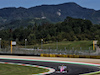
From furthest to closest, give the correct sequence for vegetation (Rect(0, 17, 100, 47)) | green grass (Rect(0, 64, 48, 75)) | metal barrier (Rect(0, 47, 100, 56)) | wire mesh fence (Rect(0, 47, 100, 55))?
1. vegetation (Rect(0, 17, 100, 47))
2. metal barrier (Rect(0, 47, 100, 56))
3. wire mesh fence (Rect(0, 47, 100, 55))
4. green grass (Rect(0, 64, 48, 75))

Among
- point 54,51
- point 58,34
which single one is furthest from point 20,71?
point 58,34

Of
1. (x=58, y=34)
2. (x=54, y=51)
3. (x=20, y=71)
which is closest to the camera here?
(x=20, y=71)

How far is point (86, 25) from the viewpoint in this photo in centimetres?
18775

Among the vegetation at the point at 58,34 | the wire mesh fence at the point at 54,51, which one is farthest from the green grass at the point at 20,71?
the vegetation at the point at 58,34

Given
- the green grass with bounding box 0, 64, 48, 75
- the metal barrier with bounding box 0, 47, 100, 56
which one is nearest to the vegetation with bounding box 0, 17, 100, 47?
the metal barrier with bounding box 0, 47, 100, 56

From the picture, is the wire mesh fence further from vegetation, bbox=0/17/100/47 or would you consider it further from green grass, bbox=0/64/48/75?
vegetation, bbox=0/17/100/47

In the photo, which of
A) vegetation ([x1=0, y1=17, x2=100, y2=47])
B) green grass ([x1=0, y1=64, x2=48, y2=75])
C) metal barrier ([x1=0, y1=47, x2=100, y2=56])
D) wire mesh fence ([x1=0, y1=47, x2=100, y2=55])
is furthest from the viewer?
vegetation ([x1=0, y1=17, x2=100, y2=47])

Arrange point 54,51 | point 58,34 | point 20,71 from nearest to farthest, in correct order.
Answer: point 20,71, point 54,51, point 58,34

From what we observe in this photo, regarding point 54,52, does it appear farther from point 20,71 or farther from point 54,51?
point 20,71

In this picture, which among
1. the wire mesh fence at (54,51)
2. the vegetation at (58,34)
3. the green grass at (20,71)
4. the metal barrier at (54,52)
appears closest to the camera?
the green grass at (20,71)

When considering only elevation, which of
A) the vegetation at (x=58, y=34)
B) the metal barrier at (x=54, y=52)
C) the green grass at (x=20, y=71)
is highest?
the vegetation at (x=58, y=34)

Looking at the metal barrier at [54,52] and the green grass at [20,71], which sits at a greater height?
the metal barrier at [54,52]

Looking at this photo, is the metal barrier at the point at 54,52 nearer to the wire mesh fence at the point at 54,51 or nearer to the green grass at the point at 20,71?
the wire mesh fence at the point at 54,51

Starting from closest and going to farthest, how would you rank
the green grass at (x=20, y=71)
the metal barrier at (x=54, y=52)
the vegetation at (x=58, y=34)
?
the green grass at (x=20, y=71), the metal barrier at (x=54, y=52), the vegetation at (x=58, y=34)
